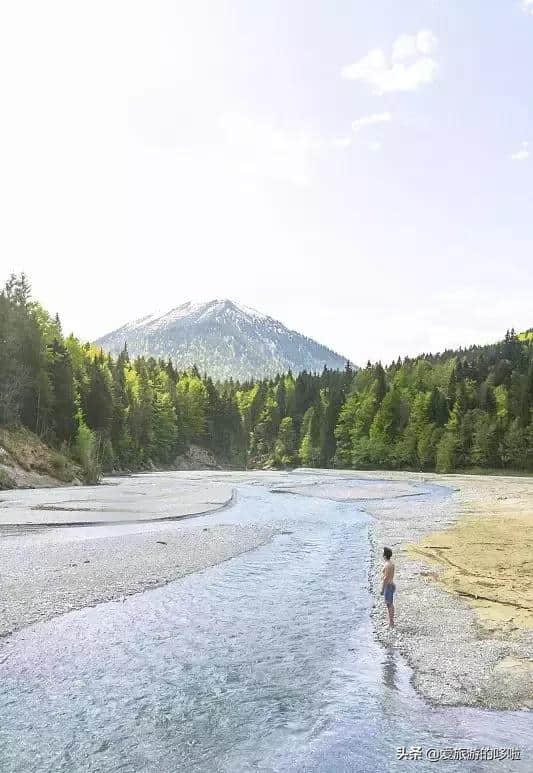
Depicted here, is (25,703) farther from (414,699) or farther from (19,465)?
(19,465)

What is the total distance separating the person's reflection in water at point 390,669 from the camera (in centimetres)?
1148

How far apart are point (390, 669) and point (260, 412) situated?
167830mm

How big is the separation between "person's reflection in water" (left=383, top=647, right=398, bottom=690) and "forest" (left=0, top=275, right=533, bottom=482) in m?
57.6

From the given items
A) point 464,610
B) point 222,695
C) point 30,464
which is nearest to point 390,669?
point 222,695

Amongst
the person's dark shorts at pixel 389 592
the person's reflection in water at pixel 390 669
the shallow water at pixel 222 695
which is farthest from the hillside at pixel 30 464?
the person's reflection in water at pixel 390 669

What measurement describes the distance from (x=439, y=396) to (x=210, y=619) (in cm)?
11381

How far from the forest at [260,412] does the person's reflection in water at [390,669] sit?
57.6m

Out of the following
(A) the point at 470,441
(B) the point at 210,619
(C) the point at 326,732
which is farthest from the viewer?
(A) the point at 470,441

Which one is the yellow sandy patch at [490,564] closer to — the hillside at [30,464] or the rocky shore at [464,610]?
the rocky shore at [464,610]

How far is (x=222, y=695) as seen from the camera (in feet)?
35.4

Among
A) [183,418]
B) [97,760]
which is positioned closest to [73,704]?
[97,760]

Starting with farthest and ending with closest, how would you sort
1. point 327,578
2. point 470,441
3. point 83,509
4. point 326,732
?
point 470,441 < point 83,509 < point 327,578 < point 326,732

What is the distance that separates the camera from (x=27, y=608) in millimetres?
15797

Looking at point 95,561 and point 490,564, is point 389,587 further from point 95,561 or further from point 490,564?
point 95,561
